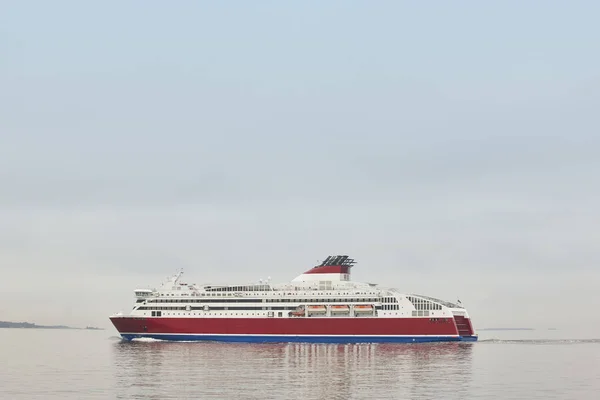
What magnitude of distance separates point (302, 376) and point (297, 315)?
42340mm

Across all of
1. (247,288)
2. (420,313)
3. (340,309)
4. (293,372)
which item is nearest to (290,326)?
(340,309)

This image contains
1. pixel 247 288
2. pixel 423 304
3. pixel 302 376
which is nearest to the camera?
pixel 302 376

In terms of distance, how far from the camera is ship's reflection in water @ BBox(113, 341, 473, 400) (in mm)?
43312

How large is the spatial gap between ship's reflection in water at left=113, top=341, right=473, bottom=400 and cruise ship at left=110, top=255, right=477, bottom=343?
8855 mm

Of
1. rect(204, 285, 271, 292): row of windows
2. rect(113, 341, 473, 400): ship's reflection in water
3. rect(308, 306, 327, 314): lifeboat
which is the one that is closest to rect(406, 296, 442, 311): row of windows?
rect(113, 341, 473, 400): ship's reflection in water

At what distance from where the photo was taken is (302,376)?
52.7m

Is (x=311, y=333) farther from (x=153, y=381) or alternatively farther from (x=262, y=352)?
(x=153, y=381)

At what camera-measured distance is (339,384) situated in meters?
47.8

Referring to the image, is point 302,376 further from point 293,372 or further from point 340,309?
point 340,309

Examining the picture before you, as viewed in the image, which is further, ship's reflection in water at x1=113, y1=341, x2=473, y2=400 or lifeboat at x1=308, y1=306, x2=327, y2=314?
lifeboat at x1=308, y1=306, x2=327, y2=314

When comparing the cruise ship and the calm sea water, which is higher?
the cruise ship

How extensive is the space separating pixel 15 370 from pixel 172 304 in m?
36.0

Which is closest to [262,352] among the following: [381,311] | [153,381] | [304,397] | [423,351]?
[423,351]

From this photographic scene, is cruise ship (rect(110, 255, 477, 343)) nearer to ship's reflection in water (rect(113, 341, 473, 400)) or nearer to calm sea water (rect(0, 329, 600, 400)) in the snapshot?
ship's reflection in water (rect(113, 341, 473, 400))
